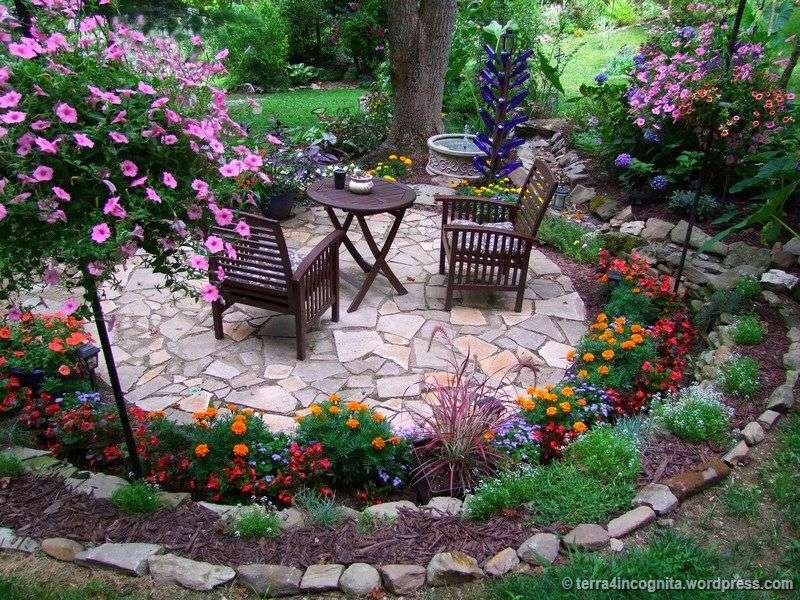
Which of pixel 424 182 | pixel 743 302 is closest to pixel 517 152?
pixel 424 182

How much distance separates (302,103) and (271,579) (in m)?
9.60

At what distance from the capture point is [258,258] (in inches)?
145

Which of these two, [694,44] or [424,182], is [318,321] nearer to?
[424,182]

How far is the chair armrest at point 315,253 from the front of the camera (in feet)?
12.0

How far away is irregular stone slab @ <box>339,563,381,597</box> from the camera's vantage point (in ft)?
7.18

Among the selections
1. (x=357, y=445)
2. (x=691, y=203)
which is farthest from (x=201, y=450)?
(x=691, y=203)

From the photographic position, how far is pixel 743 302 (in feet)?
13.0

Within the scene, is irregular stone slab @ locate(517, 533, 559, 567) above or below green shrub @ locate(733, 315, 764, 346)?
below

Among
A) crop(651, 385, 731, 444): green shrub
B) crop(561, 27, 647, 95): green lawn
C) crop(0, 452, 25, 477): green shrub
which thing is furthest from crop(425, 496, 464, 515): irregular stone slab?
crop(561, 27, 647, 95): green lawn

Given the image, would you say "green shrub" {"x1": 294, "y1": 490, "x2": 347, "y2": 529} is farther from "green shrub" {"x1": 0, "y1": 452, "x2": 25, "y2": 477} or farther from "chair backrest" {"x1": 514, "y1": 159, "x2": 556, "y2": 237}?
"chair backrest" {"x1": 514, "y1": 159, "x2": 556, "y2": 237}

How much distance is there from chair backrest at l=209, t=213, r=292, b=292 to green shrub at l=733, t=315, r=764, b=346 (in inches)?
103

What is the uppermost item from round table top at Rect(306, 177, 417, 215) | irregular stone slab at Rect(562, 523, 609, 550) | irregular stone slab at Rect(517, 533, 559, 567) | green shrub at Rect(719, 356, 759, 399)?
round table top at Rect(306, 177, 417, 215)

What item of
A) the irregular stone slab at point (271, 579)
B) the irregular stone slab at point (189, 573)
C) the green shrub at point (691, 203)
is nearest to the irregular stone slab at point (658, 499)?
the irregular stone slab at point (271, 579)

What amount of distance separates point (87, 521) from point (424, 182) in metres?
5.26
